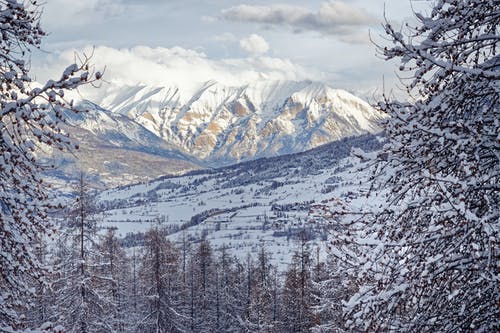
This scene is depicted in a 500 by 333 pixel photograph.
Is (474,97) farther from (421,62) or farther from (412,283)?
(412,283)

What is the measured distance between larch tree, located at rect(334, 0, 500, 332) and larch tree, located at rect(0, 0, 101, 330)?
392 cm

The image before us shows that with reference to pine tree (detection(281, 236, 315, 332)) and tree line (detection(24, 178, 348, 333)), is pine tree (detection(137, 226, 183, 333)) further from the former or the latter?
pine tree (detection(281, 236, 315, 332))

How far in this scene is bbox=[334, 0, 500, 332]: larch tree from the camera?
20.3ft

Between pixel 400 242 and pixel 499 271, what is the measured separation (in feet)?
3.64

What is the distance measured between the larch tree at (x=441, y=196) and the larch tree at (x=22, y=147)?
3.92 metres

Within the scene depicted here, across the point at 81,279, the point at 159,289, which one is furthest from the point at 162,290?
the point at 81,279

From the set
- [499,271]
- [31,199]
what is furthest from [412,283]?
[31,199]

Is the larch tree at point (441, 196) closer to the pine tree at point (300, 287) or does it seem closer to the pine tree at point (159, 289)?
the pine tree at point (300, 287)

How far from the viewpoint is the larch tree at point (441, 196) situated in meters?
6.18

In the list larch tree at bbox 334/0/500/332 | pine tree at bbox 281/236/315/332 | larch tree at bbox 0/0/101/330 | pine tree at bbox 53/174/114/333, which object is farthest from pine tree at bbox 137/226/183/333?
larch tree at bbox 334/0/500/332

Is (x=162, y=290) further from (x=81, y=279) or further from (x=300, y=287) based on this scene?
(x=81, y=279)

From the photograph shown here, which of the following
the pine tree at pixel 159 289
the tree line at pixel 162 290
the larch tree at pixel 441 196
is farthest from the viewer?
the pine tree at pixel 159 289

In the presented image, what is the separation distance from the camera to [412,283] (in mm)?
6430

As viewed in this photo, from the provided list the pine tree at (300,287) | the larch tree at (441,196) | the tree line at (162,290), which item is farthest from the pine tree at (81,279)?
the larch tree at (441,196)
